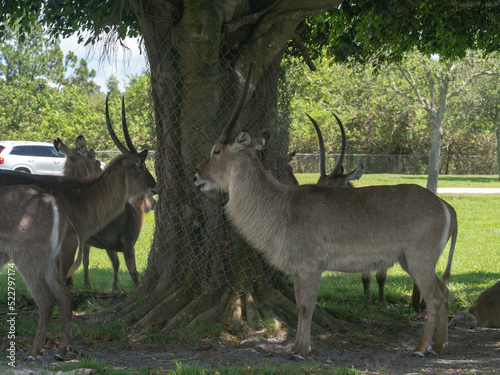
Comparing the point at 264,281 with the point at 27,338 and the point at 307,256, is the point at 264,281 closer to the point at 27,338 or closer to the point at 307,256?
the point at 307,256

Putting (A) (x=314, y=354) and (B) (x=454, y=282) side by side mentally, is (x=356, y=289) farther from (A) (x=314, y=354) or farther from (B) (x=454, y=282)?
(A) (x=314, y=354)

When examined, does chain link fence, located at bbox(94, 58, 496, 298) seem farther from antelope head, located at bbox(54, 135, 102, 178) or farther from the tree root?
antelope head, located at bbox(54, 135, 102, 178)

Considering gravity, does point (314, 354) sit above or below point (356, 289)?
above

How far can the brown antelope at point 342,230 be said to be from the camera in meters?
5.29

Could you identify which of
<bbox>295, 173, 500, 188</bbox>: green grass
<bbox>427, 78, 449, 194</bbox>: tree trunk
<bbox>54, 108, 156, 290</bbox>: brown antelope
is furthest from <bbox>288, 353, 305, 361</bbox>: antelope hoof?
<bbox>427, 78, 449, 194</bbox>: tree trunk

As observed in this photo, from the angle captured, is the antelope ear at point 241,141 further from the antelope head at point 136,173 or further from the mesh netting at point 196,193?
the antelope head at point 136,173

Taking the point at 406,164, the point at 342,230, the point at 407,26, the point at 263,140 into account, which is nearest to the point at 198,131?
the point at 263,140

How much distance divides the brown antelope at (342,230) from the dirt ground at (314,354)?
33cm

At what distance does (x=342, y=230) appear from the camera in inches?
210

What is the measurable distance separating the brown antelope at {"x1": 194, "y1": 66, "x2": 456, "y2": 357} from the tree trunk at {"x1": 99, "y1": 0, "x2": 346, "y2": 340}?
0.44m

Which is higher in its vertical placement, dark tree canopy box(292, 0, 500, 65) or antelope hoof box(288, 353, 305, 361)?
dark tree canopy box(292, 0, 500, 65)

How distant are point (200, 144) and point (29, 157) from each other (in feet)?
64.8

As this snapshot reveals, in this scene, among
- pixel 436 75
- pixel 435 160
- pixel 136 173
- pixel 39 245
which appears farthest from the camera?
pixel 435 160

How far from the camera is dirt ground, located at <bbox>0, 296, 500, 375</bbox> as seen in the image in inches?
183
